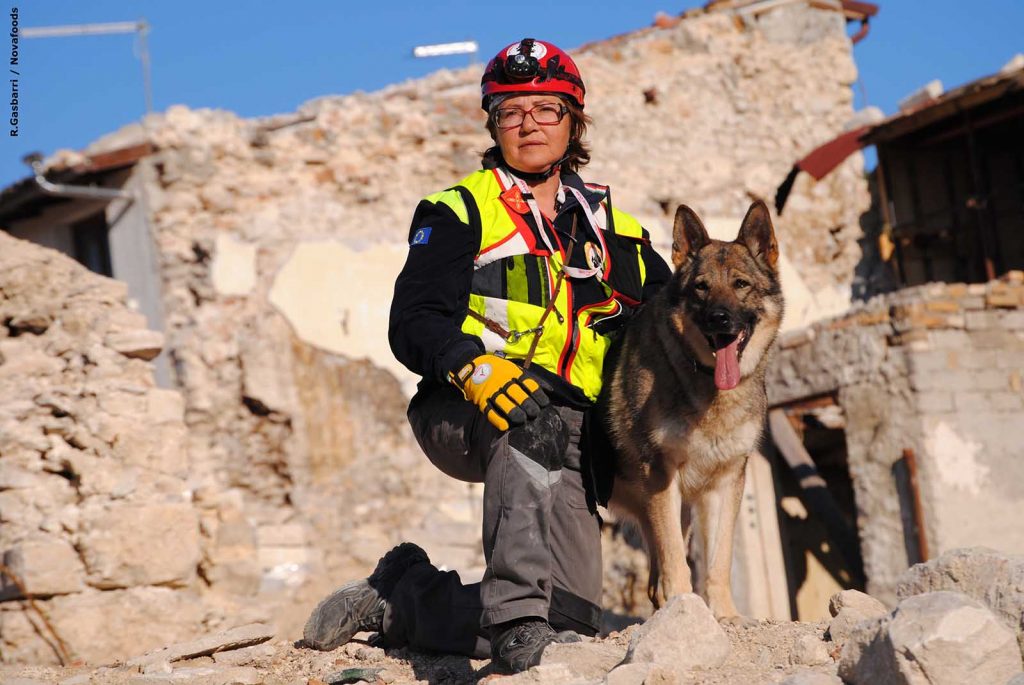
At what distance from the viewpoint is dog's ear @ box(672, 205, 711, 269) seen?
14.9 feet

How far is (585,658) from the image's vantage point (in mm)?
3125

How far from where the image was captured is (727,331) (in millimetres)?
4207

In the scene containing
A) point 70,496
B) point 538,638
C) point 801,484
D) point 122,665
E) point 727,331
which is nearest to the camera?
point 538,638

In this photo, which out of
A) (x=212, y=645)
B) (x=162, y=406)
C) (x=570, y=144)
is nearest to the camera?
(x=212, y=645)

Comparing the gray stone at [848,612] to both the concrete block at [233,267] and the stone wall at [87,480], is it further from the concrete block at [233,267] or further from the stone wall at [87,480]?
the concrete block at [233,267]

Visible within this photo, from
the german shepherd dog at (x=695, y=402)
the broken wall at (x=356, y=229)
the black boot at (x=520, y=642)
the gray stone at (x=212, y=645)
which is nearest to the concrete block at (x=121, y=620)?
the gray stone at (x=212, y=645)

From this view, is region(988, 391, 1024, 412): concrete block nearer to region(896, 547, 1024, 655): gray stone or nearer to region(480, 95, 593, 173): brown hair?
region(480, 95, 593, 173): brown hair

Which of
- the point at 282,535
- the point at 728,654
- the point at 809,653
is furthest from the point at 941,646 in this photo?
the point at 282,535

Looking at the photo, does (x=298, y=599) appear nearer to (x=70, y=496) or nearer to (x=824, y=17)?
(x=70, y=496)

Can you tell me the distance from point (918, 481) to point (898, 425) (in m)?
0.50

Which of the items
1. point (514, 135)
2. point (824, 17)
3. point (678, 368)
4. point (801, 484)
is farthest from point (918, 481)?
point (824, 17)

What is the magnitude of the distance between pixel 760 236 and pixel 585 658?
6.86ft

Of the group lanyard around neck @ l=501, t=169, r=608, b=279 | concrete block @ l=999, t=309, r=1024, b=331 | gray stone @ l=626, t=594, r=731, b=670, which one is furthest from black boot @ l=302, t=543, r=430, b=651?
concrete block @ l=999, t=309, r=1024, b=331

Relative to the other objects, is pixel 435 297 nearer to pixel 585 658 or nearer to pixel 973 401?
pixel 585 658
